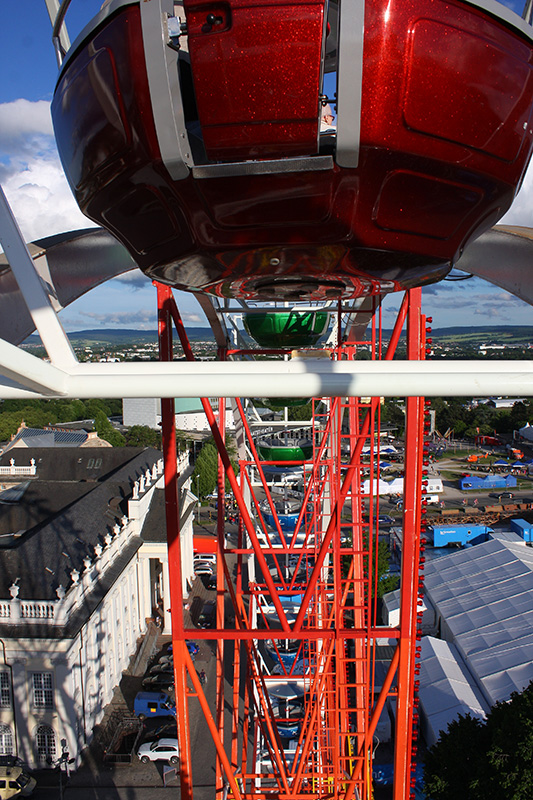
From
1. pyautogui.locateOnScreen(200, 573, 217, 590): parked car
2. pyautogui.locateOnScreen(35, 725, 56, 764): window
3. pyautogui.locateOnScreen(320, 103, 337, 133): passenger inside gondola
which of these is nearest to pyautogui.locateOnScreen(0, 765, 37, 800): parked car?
pyautogui.locateOnScreen(35, 725, 56, 764): window

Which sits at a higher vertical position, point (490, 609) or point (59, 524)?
point (59, 524)

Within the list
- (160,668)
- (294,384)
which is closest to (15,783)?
(160,668)

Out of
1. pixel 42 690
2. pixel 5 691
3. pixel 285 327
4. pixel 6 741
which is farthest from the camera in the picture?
pixel 6 741

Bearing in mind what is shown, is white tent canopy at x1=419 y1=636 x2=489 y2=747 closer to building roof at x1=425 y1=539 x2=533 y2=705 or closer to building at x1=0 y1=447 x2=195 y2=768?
building roof at x1=425 y1=539 x2=533 y2=705

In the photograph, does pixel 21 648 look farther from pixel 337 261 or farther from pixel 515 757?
pixel 337 261

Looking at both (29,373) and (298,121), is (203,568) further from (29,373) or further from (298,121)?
(298,121)

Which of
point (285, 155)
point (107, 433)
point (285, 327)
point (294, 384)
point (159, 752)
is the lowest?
point (159, 752)

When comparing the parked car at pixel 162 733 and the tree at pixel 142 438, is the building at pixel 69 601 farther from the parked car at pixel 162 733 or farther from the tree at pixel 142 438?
the tree at pixel 142 438
